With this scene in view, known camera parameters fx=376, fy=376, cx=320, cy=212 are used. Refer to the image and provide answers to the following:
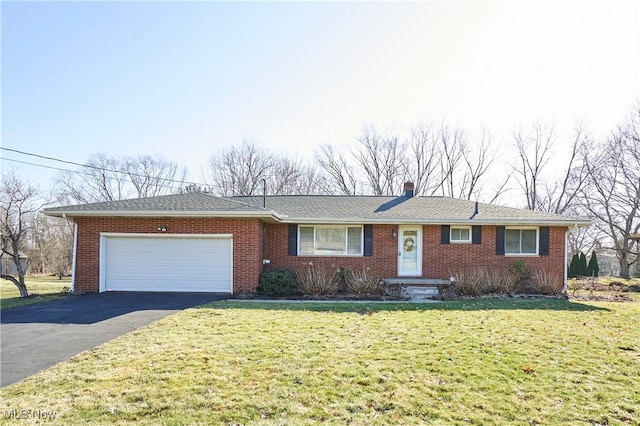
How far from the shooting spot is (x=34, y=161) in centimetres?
1669

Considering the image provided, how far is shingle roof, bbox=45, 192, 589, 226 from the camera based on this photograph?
11555mm

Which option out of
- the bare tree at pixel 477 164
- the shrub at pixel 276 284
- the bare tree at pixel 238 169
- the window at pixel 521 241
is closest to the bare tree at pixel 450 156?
the bare tree at pixel 477 164

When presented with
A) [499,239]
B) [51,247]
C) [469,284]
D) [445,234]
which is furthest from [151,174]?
[469,284]

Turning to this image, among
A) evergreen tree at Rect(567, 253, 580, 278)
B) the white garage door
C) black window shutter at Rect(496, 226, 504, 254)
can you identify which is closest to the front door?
black window shutter at Rect(496, 226, 504, 254)

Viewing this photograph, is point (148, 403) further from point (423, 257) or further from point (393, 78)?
point (393, 78)

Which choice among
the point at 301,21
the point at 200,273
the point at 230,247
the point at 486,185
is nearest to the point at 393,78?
the point at 301,21

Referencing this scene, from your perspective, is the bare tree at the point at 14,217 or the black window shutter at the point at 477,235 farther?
the black window shutter at the point at 477,235

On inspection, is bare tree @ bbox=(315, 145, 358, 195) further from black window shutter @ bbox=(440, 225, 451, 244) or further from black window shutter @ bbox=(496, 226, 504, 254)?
black window shutter @ bbox=(496, 226, 504, 254)

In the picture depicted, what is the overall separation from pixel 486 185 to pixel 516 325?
91.3 ft

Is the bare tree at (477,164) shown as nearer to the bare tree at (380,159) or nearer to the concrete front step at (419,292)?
the bare tree at (380,159)

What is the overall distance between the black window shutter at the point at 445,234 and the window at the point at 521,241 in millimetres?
2062

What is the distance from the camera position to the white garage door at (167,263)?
39.1ft

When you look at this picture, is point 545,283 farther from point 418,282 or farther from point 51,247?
point 51,247

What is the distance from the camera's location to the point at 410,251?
44.4 ft
